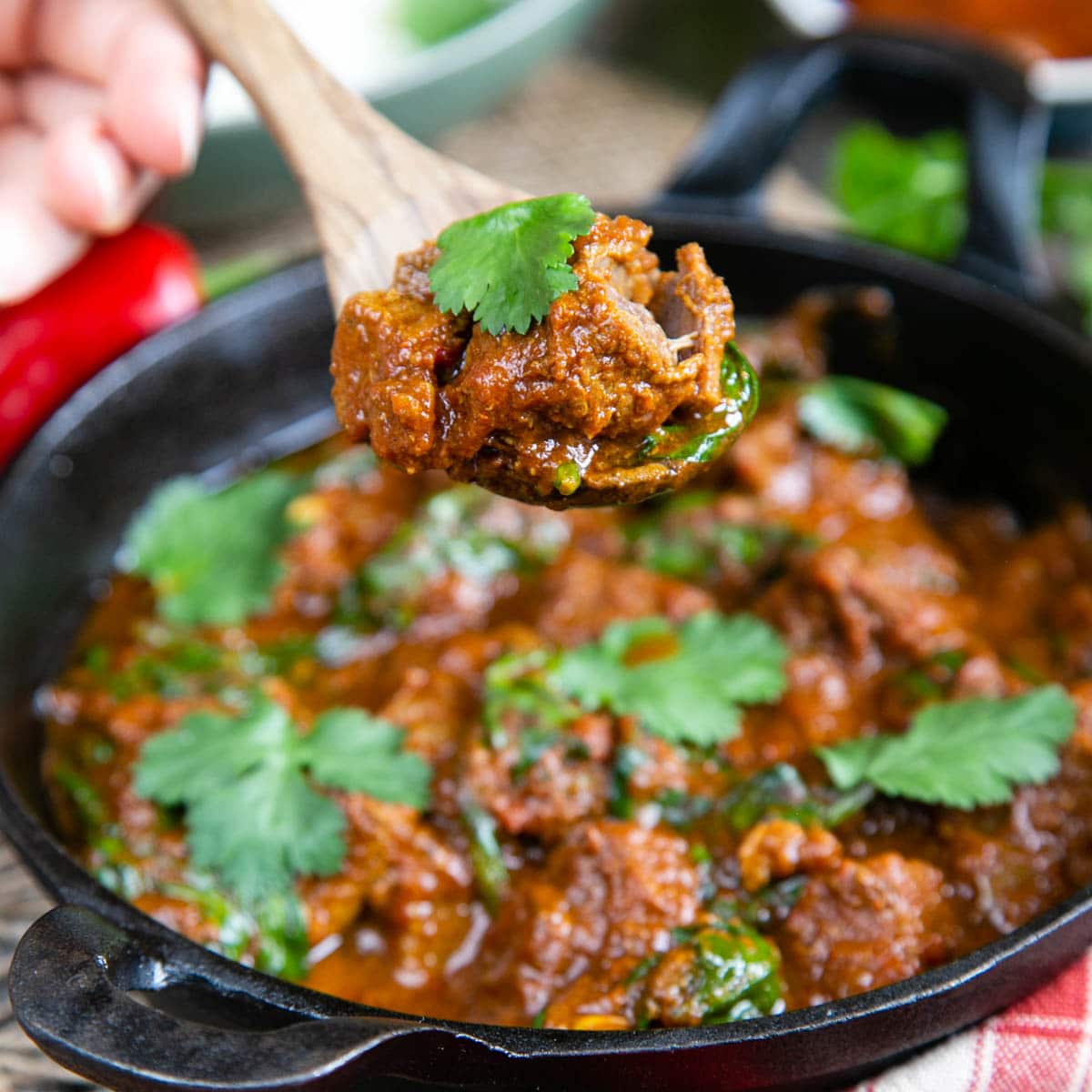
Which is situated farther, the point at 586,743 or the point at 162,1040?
the point at 586,743

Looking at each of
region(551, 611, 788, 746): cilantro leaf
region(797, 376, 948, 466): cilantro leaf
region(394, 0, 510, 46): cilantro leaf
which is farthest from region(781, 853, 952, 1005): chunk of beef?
region(394, 0, 510, 46): cilantro leaf

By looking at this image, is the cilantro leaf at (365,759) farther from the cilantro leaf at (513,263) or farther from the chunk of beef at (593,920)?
the cilantro leaf at (513,263)

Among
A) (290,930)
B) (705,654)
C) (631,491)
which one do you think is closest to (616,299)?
(631,491)

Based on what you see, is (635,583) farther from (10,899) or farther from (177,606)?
(10,899)

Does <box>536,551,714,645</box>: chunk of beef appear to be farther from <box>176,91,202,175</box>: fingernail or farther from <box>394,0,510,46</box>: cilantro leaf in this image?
<box>394,0,510,46</box>: cilantro leaf

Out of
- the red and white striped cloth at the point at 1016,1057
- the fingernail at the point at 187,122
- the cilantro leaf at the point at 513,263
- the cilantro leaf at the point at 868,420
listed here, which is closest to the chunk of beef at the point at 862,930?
the red and white striped cloth at the point at 1016,1057

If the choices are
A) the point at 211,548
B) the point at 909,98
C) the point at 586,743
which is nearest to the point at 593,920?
the point at 586,743

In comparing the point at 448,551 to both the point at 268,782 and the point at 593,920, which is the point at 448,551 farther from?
the point at 593,920
